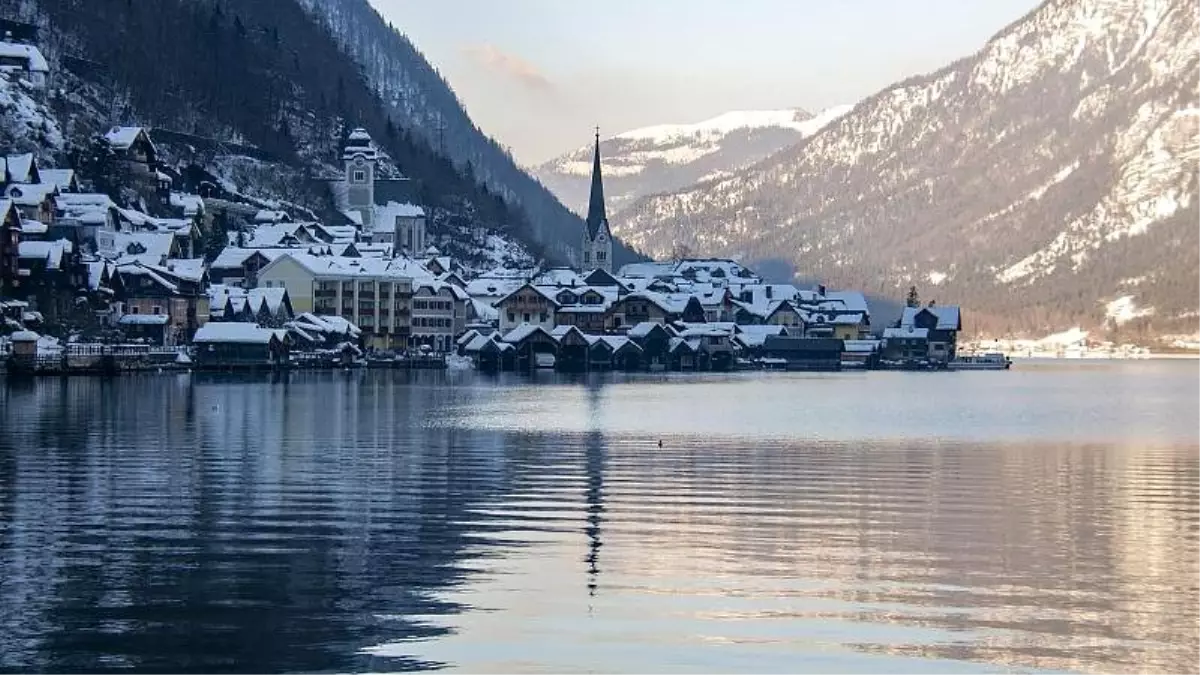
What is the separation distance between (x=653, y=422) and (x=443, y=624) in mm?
46842

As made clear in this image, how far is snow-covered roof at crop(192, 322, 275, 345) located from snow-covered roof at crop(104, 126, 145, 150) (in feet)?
93.7

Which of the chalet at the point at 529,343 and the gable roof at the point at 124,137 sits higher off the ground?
the gable roof at the point at 124,137

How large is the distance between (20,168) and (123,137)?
28142 millimetres

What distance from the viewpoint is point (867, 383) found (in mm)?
133500

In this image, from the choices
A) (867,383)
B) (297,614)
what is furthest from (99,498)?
(867,383)

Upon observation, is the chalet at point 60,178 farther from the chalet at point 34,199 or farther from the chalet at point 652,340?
the chalet at point 652,340

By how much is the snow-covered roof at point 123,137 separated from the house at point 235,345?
28.4m

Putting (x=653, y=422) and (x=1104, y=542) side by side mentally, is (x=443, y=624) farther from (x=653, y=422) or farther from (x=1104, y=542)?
(x=653, y=422)

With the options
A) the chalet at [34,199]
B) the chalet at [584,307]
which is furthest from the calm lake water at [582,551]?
the chalet at [584,307]

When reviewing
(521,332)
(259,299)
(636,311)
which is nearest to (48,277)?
(259,299)

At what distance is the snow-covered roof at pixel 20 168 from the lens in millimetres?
122438

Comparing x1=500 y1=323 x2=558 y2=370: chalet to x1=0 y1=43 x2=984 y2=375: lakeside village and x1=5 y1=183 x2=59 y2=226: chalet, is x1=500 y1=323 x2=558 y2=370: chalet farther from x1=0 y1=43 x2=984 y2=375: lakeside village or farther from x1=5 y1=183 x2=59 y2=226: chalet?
x1=5 y1=183 x2=59 y2=226: chalet

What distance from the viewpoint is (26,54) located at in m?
151

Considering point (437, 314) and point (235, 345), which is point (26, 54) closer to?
point (235, 345)
